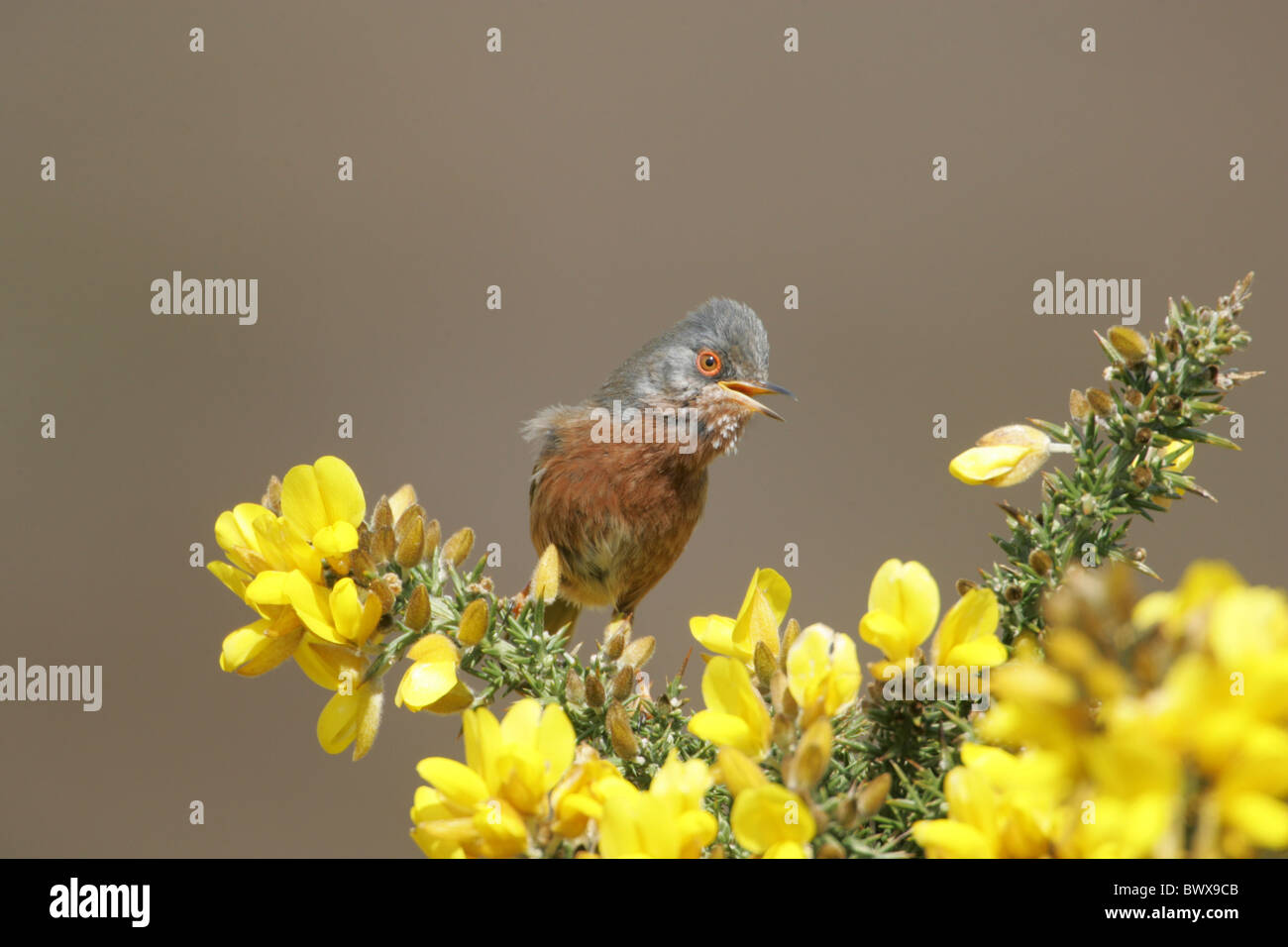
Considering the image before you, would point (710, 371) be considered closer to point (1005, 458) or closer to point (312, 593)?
point (1005, 458)

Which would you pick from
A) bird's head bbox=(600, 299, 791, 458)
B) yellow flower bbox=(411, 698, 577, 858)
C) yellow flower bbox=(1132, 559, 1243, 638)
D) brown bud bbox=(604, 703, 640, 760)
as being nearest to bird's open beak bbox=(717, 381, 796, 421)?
bird's head bbox=(600, 299, 791, 458)

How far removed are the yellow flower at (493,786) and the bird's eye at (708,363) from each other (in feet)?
5.81

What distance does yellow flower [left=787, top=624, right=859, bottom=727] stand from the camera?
0.69 metres

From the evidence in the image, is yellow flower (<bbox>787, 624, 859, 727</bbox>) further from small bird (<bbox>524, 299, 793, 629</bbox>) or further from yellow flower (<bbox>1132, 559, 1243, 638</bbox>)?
small bird (<bbox>524, 299, 793, 629</bbox>)

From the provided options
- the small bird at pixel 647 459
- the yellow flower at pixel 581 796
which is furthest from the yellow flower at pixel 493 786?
the small bird at pixel 647 459

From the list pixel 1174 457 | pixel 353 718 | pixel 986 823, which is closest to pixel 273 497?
pixel 353 718

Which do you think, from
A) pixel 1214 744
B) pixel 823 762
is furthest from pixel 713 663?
pixel 1214 744

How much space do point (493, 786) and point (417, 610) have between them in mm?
241

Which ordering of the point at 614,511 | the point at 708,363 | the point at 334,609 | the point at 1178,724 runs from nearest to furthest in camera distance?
the point at 1178,724 < the point at 334,609 < the point at 614,511 < the point at 708,363

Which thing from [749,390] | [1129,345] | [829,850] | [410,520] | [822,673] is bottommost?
[829,850]

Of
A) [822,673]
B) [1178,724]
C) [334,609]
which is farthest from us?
[334,609]

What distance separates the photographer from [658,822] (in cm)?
58

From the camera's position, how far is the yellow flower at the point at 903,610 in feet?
2.38

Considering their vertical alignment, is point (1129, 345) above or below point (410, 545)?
above
